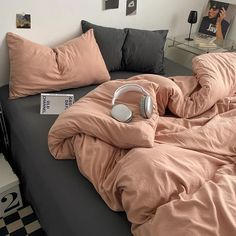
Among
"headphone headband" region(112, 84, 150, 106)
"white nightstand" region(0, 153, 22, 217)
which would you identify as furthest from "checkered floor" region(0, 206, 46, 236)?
"headphone headband" region(112, 84, 150, 106)

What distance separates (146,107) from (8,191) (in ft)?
2.73

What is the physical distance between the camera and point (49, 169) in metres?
1.13

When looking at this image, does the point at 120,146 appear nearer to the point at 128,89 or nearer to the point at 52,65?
the point at 128,89

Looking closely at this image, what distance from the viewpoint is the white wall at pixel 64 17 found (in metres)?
1.61

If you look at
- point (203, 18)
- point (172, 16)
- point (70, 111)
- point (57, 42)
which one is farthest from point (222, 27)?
point (70, 111)

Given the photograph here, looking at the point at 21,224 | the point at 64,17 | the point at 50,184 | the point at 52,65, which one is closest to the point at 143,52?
the point at 64,17

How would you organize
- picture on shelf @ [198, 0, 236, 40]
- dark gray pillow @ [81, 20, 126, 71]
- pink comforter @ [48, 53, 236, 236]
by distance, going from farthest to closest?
picture on shelf @ [198, 0, 236, 40]
dark gray pillow @ [81, 20, 126, 71]
pink comforter @ [48, 53, 236, 236]

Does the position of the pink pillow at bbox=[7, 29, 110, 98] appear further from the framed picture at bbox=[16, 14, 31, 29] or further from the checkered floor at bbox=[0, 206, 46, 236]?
the checkered floor at bbox=[0, 206, 46, 236]

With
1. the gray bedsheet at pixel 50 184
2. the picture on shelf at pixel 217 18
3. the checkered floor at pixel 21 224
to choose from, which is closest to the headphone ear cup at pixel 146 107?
the gray bedsheet at pixel 50 184

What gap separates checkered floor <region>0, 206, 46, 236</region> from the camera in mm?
1398

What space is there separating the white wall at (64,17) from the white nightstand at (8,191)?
2.03 feet

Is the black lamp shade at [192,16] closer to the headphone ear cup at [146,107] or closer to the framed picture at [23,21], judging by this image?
the framed picture at [23,21]

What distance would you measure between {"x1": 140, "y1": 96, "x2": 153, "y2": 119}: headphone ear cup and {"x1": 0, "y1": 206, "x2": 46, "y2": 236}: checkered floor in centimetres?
82

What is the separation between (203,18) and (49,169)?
2.32 meters
